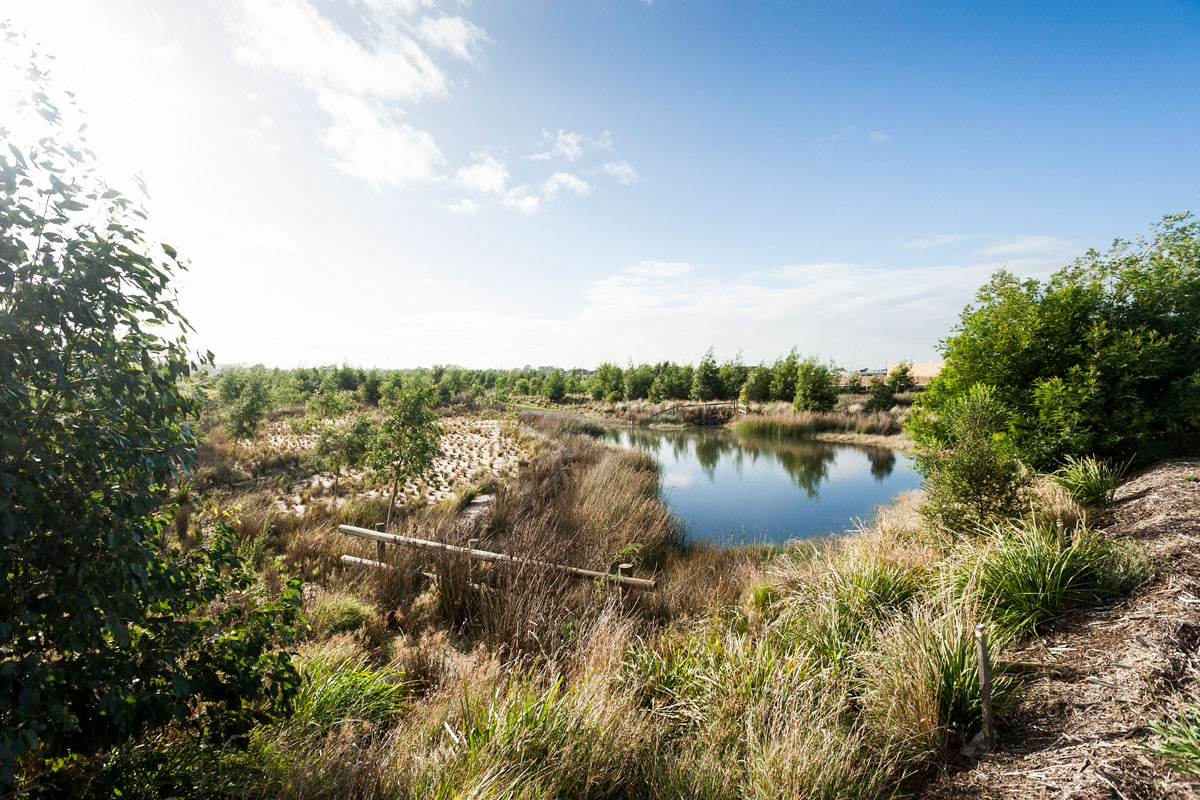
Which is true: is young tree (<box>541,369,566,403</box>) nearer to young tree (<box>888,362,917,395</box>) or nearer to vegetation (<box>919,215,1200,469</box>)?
young tree (<box>888,362,917,395</box>)

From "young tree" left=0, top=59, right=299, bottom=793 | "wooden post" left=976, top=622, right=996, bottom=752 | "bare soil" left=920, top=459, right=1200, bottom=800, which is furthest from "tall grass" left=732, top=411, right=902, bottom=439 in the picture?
"young tree" left=0, top=59, right=299, bottom=793

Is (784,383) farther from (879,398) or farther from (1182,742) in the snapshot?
(1182,742)

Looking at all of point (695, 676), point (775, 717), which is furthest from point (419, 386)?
point (775, 717)

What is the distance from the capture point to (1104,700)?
3170 millimetres

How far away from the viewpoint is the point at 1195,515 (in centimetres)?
538

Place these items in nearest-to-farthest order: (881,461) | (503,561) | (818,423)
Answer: (503,561), (881,461), (818,423)

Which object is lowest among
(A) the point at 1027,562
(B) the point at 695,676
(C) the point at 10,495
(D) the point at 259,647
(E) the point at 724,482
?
(E) the point at 724,482

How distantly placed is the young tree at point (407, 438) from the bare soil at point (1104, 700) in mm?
9677

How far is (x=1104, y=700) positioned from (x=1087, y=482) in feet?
18.2

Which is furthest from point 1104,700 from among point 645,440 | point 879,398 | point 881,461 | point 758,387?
point 758,387

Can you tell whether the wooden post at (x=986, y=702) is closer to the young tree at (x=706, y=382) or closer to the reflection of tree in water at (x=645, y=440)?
the reflection of tree in water at (x=645, y=440)

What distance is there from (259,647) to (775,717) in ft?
9.67

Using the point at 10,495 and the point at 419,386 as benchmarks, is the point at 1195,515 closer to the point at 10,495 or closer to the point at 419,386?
the point at 10,495

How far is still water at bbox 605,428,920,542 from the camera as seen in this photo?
13.7m
